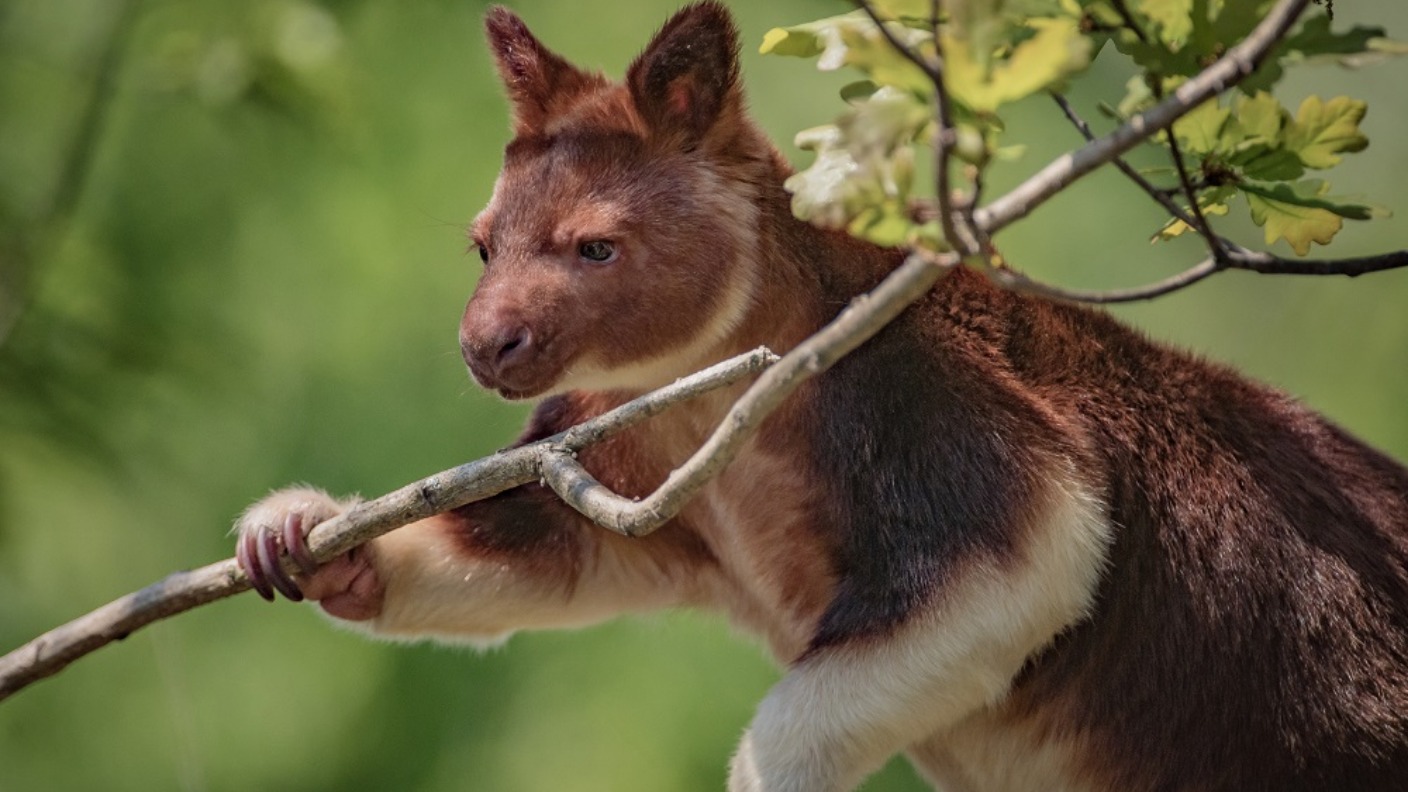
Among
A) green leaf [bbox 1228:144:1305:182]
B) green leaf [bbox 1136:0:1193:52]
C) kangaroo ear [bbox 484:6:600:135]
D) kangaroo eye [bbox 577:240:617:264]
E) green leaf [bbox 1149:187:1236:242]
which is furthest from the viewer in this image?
kangaroo ear [bbox 484:6:600:135]

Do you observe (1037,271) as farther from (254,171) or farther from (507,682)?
(254,171)

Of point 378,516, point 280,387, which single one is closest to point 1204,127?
point 378,516

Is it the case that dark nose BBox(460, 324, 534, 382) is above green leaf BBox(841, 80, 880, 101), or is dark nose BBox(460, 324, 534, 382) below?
below

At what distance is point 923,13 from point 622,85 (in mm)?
1043

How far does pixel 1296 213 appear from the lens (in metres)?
1.66

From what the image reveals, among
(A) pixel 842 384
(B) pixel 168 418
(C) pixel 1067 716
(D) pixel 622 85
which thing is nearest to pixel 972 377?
(A) pixel 842 384

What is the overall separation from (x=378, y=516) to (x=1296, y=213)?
110cm

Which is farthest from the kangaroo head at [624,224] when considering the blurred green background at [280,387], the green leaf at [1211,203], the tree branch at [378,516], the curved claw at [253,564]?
the blurred green background at [280,387]

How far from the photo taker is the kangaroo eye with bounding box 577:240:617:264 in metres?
2.21

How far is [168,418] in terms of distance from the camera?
4855mm

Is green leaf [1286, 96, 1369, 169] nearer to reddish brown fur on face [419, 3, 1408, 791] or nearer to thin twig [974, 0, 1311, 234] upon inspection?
thin twig [974, 0, 1311, 234]

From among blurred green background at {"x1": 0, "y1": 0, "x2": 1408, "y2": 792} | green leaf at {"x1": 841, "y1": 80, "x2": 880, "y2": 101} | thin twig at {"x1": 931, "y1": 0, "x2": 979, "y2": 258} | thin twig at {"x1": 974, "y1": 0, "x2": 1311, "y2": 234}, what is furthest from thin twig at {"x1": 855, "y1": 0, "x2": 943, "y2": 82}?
blurred green background at {"x1": 0, "y1": 0, "x2": 1408, "y2": 792}

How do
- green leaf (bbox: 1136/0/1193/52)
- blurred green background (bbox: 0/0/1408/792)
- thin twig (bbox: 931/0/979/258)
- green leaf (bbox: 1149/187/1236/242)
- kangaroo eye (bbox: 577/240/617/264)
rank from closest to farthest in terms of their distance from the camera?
thin twig (bbox: 931/0/979/258)
green leaf (bbox: 1136/0/1193/52)
green leaf (bbox: 1149/187/1236/242)
kangaroo eye (bbox: 577/240/617/264)
blurred green background (bbox: 0/0/1408/792)

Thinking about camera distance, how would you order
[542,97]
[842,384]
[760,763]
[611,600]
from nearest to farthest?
1. [760,763]
2. [842,384]
3. [542,97]
4. [611,600]
